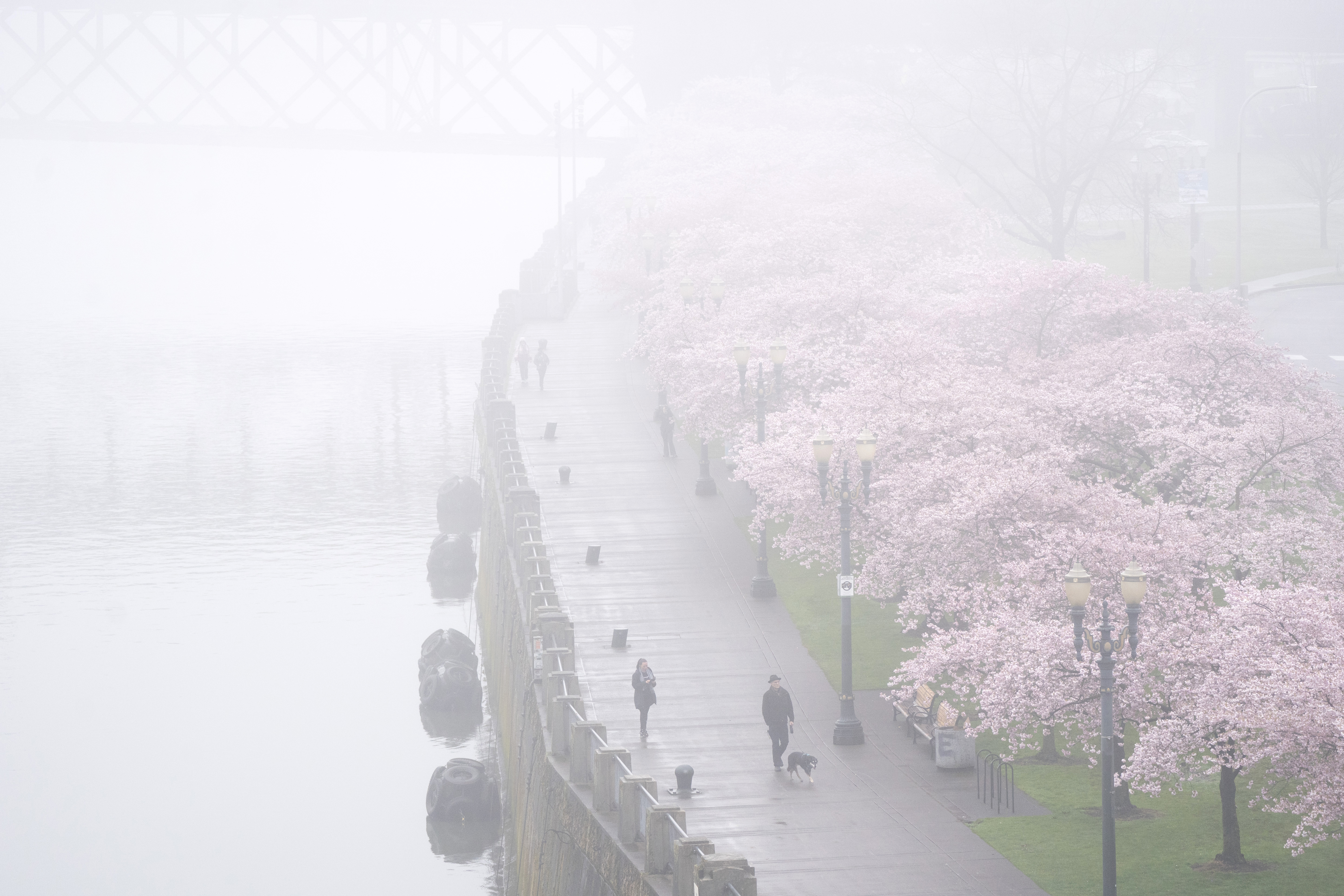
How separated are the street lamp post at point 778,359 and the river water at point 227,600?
1219 centimetres

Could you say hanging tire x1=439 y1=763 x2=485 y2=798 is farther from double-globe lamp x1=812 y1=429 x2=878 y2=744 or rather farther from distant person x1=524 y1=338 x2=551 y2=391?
distant person x1=524 y1=338 x2=551 y2=391

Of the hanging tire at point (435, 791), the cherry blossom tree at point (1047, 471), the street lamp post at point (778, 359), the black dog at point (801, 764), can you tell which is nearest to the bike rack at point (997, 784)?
the cherry blossom tree at point (1047, 471)

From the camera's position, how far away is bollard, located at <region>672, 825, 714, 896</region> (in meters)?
18.8

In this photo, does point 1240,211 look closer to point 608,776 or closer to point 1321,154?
point 1321,154

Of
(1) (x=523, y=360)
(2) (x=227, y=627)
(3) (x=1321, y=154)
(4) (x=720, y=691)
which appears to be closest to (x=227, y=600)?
(2) (x=227, y=627)

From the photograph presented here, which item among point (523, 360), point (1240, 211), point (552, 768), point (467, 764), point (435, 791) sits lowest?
point (435, 791)

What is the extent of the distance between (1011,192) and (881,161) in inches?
326

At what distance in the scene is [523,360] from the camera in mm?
62562

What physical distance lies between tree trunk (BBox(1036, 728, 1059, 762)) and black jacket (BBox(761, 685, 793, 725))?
4.72 m

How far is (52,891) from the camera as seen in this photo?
3600 centimetres

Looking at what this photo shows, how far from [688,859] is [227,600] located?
140ft

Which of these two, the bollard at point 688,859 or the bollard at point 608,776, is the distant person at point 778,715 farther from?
the bollard at point 688,859

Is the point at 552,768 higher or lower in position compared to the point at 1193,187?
lower

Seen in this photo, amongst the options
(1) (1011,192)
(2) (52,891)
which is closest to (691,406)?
(2) (52,891)
